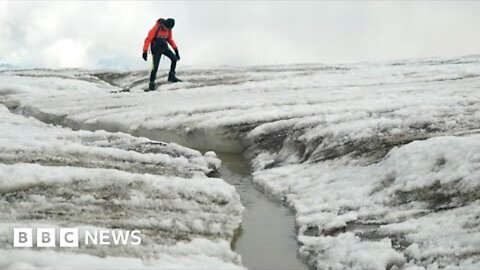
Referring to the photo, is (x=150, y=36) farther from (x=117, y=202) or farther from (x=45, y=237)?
(x=45, y=237)

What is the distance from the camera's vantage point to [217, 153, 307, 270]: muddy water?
7.44m

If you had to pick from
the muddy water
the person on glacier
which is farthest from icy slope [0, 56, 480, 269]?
the person on glacier

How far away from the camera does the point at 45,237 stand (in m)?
6.89

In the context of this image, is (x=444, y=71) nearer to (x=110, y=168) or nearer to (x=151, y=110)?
(x=151, y=110)

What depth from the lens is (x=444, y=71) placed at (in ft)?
82.6

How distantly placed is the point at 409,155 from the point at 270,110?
713 centimetres

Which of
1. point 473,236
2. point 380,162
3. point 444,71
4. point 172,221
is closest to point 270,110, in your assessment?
point 380,162

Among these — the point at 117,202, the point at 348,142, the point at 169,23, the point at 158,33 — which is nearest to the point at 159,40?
the point at 158,33

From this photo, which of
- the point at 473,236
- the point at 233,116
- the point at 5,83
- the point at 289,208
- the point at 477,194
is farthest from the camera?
the point at 5,83

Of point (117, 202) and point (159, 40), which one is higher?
point (159, 40)

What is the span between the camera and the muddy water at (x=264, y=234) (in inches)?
293

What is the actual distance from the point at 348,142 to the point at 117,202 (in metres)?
5.49

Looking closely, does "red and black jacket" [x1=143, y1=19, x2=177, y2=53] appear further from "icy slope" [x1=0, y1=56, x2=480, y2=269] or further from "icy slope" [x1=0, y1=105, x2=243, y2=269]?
"icy slope" [x1=0, y1=105, x2=243, y2=269]

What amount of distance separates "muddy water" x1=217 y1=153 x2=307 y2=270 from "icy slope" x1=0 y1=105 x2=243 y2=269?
0.27 m
